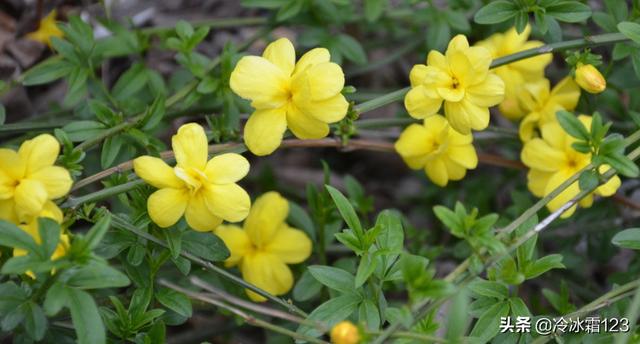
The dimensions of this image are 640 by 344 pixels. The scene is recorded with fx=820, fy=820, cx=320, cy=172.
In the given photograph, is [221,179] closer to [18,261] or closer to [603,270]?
[18,261]

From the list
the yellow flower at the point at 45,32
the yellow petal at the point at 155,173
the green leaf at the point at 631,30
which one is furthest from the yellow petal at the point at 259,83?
the yellow flower at the point at 45,32

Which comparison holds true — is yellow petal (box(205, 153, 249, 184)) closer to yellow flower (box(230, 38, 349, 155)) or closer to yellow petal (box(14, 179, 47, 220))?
yellow flower (box(230, 38, 349, 155))

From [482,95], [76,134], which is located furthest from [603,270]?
[76,134]

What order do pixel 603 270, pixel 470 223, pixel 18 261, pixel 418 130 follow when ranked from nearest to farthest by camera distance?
pixel 18 261
pixel 470 223
pixel 418 130
pixel 603 270

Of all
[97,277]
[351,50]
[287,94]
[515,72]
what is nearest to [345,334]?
[97,277]

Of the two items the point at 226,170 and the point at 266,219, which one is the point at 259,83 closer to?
the point at 226,170

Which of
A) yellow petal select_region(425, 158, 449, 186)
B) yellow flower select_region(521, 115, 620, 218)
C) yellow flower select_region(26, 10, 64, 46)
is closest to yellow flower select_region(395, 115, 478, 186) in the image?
yellow petal select_region(425, 158, 449, 186)
